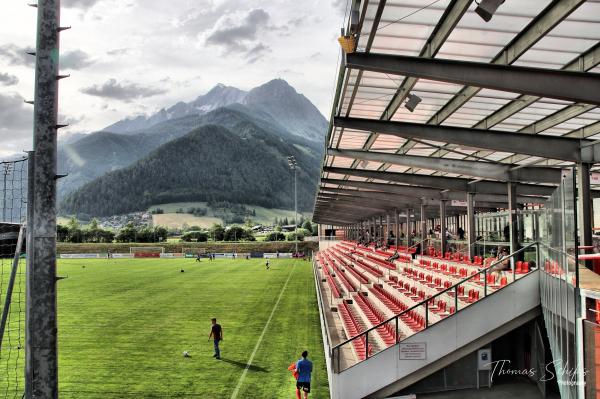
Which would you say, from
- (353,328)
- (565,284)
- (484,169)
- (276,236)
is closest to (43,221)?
(565,284)

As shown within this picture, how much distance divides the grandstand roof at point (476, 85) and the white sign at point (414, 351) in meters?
6.06

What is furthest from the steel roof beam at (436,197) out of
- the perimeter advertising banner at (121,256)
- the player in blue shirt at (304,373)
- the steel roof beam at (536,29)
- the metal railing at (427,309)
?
the perimeter advertising banner at (121,256)

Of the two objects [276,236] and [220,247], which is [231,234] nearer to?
[276,236]

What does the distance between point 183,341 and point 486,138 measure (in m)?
12.4

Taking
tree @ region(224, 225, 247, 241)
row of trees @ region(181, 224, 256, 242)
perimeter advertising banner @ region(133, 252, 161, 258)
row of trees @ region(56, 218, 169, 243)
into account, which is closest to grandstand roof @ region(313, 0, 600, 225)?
perimeter advertising banner @ region(133, 252, 161, 258)

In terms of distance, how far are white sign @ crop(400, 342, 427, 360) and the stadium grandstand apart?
2 cm

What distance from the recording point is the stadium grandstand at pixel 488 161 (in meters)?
8.56

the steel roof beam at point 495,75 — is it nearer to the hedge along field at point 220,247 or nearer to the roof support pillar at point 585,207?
the roof support pillar at point 585,207

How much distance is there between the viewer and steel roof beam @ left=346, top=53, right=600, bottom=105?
9.40m

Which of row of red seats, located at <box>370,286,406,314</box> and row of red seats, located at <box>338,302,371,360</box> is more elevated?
row of red seats, located at <box>370,286,406,314</box>

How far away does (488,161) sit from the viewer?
66.2ft

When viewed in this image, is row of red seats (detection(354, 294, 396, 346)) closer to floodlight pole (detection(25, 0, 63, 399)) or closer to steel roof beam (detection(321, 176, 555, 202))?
steel roof beam (detection(321, 176, 555, 202))

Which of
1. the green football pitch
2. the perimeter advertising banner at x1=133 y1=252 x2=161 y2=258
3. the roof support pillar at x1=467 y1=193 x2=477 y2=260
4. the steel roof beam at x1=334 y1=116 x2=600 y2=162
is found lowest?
the green football pitch

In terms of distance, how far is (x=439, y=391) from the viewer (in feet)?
43.3
